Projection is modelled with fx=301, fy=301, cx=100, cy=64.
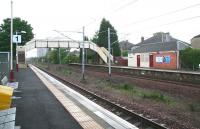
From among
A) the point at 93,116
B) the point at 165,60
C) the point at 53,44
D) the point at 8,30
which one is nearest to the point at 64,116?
the point at 93,116

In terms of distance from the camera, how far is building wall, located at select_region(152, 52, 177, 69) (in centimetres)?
5022

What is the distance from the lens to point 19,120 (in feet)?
37.1

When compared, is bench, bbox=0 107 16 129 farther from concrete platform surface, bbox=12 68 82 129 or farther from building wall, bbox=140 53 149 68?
building wall, bbox=140 53 149 68

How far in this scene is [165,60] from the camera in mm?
52469

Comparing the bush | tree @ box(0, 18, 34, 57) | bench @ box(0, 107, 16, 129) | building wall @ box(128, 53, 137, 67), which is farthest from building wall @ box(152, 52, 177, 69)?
tree @ box(0, 18, 34, 57)

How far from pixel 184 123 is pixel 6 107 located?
6247 mm

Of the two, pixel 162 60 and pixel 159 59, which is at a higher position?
pixel 159 59

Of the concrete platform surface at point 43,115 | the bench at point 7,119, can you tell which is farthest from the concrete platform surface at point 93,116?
the bench at point 7,119

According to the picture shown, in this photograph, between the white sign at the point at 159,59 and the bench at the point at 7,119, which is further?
the white sign at the point at 159,59

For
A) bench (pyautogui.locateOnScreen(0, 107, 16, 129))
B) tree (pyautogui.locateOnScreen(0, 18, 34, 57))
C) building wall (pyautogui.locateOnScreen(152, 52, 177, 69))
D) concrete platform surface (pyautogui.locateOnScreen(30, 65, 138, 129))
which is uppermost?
tree (pyautogui.locateOnScreen(0, 18, 34, 57))

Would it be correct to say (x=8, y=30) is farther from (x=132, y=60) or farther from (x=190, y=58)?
(x=190, y=58)

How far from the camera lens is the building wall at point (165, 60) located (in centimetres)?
5022

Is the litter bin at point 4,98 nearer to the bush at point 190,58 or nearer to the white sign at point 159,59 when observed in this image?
the bush at point 190,58

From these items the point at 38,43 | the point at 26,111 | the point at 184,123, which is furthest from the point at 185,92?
the point at 38,43
